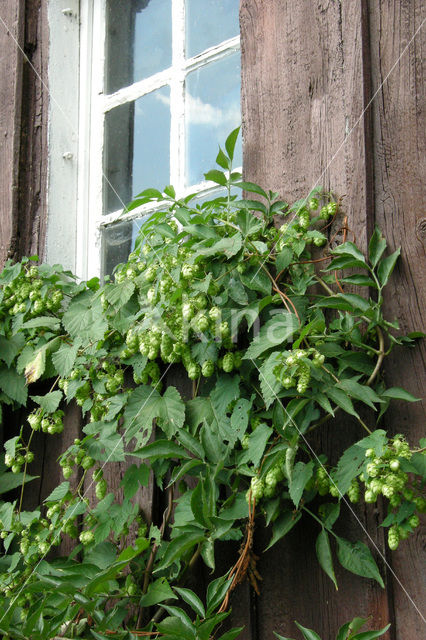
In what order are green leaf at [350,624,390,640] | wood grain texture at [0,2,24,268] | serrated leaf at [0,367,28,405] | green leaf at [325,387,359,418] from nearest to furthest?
green leaf at [350,624,390,640] → green leaf at [325,387,359,418] → serrated leaf at [0,367,28,405] → wood grain texture at [0,2,24,268]

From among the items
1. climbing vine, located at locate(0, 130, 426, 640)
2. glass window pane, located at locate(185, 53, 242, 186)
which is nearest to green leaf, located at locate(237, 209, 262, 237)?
climbing vine, located at locate(0, 130, 426, 640)

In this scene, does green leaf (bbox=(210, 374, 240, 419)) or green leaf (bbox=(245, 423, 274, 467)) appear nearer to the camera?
green leaf (bbox=(245, 423, 274, 467))

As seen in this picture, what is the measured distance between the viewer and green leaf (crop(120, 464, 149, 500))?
Answer: 1.83 metres

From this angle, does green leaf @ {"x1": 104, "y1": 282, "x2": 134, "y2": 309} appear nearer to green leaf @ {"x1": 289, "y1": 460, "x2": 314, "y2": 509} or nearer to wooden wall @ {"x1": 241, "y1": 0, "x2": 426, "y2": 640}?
wooden wall @ {"x1": 241, "y1": 0, "x2": 426, "y2": 640}

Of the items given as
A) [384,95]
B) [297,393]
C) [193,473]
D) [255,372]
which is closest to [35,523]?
[193,473]

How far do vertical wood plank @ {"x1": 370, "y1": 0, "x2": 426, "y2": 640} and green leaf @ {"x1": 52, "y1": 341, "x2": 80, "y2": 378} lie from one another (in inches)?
36.9

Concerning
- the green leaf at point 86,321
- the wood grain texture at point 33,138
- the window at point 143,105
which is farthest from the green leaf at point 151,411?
the wood grain texture at point 33,138

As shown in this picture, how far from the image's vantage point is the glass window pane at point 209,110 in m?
2.40

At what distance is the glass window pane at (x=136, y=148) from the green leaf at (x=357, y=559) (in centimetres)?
150

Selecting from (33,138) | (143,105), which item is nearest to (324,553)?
(143,105)

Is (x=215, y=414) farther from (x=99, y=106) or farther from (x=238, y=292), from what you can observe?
(x=99, y=106)

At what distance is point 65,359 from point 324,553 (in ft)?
3.14

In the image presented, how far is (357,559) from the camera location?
154 cm

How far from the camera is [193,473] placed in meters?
1.72
